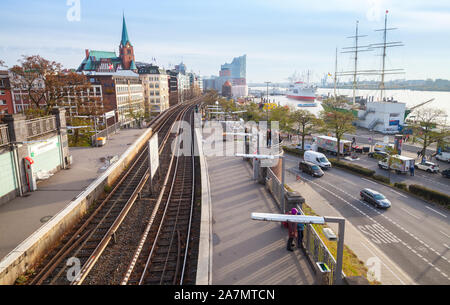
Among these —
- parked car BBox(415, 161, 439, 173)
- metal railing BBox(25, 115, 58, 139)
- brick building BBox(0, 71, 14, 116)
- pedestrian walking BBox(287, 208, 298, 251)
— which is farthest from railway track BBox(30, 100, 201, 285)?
brick building BBox(0, 71, 14, 116)

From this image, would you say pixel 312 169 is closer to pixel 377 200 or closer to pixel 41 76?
pixel 377 200

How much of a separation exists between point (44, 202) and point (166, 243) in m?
8.07

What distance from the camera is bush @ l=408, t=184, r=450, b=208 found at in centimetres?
2055

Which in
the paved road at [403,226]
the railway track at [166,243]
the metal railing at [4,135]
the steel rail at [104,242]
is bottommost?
the paved road at [403,226]

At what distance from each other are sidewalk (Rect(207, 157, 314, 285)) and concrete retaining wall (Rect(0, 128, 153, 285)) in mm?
6944

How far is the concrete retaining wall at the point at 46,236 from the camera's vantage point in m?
9.76

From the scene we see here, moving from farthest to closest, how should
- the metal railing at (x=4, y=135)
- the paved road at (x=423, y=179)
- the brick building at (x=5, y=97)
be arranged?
the brick building at (x=5, y=97), the paved road at (x=423, y=179), the metal railing at (x=4, y=135)

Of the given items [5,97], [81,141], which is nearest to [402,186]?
[81,141]

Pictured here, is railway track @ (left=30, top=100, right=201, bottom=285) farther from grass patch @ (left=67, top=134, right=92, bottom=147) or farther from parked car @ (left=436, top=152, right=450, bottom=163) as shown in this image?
parked car @ (left=436, top=152, right=450, bottom=163)

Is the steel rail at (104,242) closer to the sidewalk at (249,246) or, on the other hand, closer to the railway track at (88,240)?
→ the railway track at (88,240)

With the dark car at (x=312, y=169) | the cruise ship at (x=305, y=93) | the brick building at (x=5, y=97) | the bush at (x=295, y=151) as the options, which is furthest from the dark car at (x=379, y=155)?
the cruise ship at (x=305, y=93)

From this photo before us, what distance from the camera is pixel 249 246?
34.3 ft

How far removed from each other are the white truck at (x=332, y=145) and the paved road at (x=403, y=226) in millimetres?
11227
